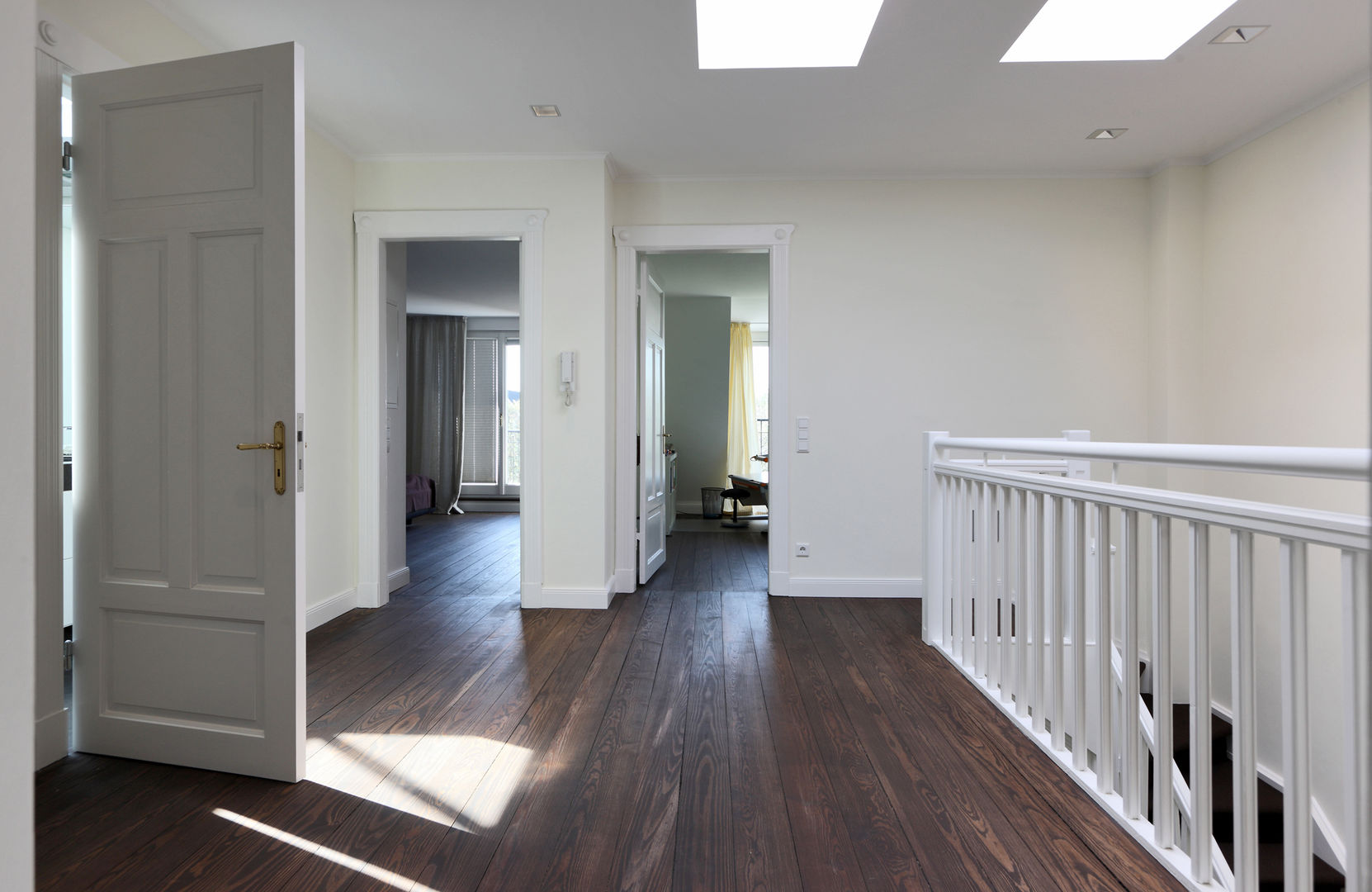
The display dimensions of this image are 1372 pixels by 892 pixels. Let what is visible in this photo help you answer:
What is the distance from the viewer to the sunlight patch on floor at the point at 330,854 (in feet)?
4.76

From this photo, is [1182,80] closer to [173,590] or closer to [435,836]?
[435,836]

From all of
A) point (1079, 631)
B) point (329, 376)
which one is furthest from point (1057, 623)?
point (329, 376)

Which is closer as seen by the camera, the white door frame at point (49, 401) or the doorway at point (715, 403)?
the white door frame at point (49, 401)

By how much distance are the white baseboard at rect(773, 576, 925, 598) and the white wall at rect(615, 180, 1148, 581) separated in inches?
1.6

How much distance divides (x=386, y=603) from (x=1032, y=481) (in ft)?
11.0

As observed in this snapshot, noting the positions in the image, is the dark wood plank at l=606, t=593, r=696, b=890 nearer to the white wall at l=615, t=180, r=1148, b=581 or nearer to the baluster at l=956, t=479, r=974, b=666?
the baluster at l=956, t=479, r=974, b=666

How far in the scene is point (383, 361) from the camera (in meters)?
3.92

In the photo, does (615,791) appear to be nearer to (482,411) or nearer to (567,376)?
(567,376)

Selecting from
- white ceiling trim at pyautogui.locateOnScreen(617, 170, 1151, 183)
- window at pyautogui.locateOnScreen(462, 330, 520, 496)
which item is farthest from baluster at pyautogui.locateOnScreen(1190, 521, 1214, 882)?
window at pyautogui.locateOnScreen(462, 330, 520, 496)

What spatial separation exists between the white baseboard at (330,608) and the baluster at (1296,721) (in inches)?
140

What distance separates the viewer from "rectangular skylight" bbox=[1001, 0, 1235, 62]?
9.14 feet

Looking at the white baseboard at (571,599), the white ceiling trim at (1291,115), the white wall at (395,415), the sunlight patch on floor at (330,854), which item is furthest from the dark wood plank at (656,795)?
the white ceiling trim at (1291,115)

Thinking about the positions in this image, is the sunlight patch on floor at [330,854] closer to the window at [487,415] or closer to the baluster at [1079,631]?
the baluster at [1079,631]

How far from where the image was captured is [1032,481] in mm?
2111
